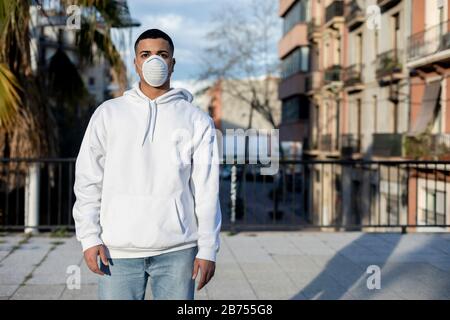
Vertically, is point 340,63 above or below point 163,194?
above

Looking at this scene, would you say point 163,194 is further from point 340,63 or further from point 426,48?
point 340,63

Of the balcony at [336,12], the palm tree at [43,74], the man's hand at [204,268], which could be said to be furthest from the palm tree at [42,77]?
the balcony at [336,12]

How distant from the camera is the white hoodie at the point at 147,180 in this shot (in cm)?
259

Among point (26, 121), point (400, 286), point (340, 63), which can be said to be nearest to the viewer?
point (400, 286)

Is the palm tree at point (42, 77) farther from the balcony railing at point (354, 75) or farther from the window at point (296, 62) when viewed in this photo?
the window at point (296, 62)

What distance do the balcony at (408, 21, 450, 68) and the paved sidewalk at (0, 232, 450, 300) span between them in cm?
1188

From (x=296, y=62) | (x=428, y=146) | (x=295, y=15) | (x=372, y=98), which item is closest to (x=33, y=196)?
(x=428, y=146)

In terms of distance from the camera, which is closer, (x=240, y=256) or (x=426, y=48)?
(x=240, y=256)

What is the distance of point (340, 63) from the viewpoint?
3039 centimetres

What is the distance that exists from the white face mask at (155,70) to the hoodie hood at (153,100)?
0.25ft

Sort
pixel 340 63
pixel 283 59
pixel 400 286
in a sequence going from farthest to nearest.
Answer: pixel 283 59 → pixel 340 63 → pixel 400 286

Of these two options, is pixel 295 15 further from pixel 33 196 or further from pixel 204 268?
pixel 204 268

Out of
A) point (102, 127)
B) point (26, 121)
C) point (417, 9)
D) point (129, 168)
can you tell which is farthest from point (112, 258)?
point (417, 9)
